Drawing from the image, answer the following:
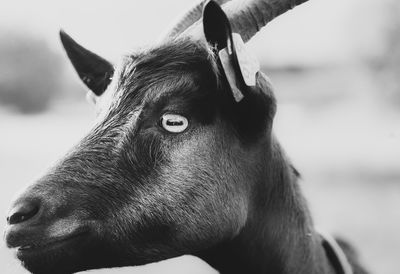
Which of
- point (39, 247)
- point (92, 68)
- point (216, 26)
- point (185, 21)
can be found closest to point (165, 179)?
point (39, 247)

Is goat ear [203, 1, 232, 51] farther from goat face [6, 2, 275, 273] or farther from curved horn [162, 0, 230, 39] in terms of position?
curved horn [162, 0, 230, 39]

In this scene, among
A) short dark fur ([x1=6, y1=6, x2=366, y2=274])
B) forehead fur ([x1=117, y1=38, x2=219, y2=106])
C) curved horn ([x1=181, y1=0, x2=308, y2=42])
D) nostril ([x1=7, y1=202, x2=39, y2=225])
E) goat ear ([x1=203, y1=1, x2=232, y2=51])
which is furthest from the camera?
curved horn ([x1=181, y1=0, x2=308, y2=42])

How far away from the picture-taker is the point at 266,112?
3.09 meters

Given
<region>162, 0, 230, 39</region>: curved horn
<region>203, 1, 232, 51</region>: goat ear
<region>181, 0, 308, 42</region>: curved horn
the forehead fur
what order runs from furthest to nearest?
<region>162, 0, 230, 39</region>: curved horn < <region>181, 0, 308, 42</region>: curved horn < the forehead fur < <region>203, 1, 232, 51</region>: goat ear

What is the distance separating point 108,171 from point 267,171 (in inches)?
34.7

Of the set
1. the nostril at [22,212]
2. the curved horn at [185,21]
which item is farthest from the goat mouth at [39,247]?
the curved horn at [185,21]

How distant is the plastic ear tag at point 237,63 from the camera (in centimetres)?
287

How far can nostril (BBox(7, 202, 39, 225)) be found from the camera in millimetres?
2604

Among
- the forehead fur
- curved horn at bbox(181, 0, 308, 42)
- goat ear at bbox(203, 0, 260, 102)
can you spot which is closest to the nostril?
the forehead fur

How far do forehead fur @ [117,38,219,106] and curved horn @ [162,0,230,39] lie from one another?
0.55 metres

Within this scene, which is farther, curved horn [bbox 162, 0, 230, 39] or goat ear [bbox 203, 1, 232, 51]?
curved horn [bbox 162, 0, 230, 39]

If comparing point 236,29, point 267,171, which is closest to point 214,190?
point 267,171

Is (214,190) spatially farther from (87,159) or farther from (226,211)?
(87,159)

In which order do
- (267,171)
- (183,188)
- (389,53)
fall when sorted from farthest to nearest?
(389,53)
(267,171)
(183,188)
